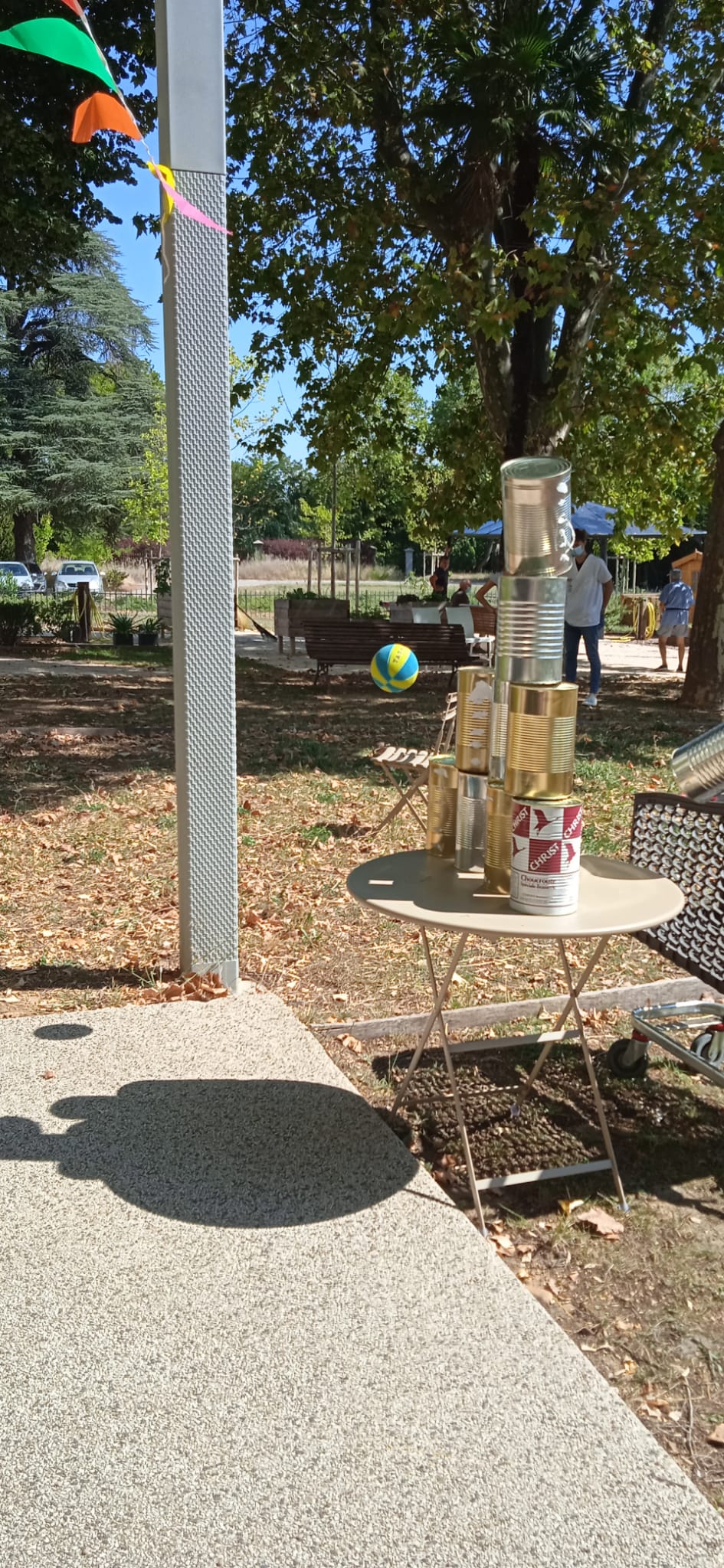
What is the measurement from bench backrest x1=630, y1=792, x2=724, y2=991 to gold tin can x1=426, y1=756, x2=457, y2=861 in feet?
2.34

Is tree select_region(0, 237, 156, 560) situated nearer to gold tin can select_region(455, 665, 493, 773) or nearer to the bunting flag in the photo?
the bunting flag

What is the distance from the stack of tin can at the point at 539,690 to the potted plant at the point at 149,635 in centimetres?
1973

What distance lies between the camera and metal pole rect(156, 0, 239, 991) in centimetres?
369

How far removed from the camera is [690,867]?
3.47m

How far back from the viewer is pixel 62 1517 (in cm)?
179

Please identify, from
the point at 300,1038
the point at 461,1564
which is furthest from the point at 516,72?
the point at 461,1564

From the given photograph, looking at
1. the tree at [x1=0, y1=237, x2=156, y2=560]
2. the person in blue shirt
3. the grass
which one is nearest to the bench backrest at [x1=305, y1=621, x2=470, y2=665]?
the grass

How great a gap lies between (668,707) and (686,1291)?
10.9 meters

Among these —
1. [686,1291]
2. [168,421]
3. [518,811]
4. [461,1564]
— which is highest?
[168,421]

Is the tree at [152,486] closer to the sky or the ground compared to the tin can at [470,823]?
closer to the sky

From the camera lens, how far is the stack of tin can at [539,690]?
2.52 m

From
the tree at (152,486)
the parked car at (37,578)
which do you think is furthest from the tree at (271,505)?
the parked car at (37,578)

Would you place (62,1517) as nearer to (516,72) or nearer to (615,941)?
(615,941)

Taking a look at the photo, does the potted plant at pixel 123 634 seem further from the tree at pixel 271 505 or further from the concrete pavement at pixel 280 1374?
the tree at pixel 271 505
